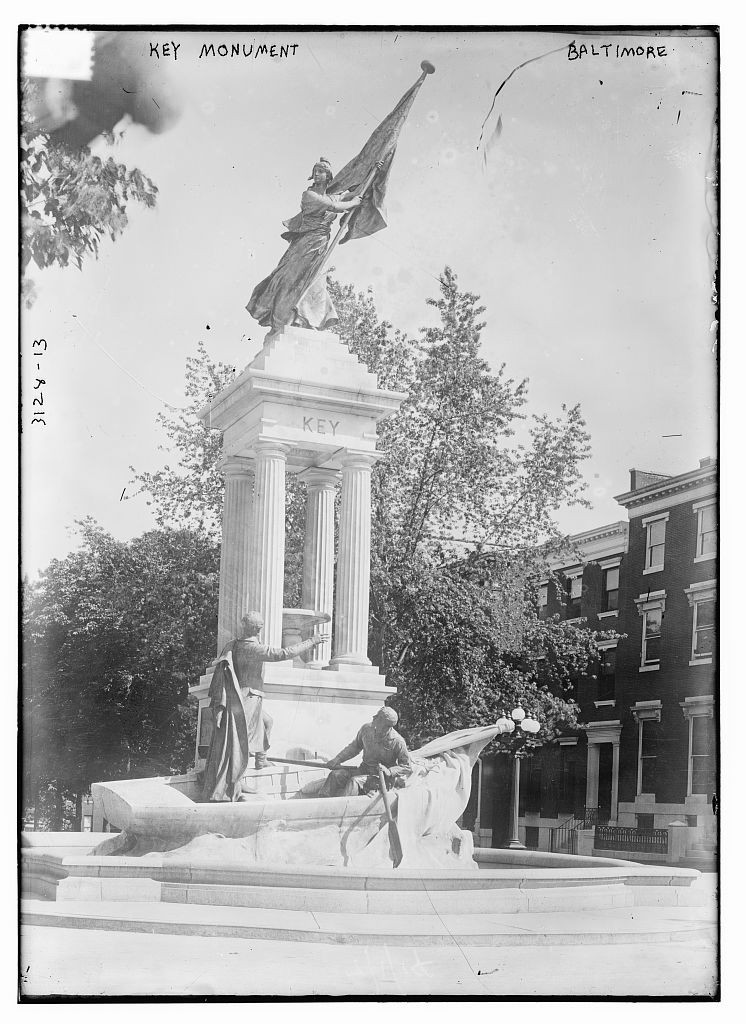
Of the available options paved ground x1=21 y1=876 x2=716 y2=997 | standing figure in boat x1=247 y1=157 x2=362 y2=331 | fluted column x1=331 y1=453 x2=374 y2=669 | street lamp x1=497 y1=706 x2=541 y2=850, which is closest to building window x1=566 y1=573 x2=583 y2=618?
street lamp x1=497 y1=706 x2=541 y2=850

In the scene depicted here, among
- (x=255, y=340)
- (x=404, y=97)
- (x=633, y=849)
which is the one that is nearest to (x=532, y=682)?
(x=633, y=849)

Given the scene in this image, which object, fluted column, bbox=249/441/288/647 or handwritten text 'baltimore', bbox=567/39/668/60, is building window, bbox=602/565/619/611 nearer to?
fluted column, bbox=249/441/288/647

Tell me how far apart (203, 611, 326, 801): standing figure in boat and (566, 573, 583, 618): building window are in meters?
6.96

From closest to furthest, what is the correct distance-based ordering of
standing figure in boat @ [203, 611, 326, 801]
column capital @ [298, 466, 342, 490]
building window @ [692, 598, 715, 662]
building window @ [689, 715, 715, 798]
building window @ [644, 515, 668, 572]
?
standing figure in boat @ [203, 611, 326, 801] < building window @ [689, 715, 715, 798] < building window @ [692, 598, 715, 662] < column capital @ [298, 466, 342, 490] < building window @ [644, 515, 668, 572]

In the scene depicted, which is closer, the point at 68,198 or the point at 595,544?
the point at 68,198

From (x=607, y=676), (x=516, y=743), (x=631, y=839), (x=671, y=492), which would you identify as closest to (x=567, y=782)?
(x=516, y=743)

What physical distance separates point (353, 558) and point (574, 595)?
6.31 metres

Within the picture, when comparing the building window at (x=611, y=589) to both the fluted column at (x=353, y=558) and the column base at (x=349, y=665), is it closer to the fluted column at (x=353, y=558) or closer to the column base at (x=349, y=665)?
the fluted column at (x=353, y=558)

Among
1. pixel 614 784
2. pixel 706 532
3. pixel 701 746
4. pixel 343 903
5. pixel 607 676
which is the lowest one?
pixel 343 903

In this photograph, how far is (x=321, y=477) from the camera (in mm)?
14430

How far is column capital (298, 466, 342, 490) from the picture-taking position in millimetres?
14414

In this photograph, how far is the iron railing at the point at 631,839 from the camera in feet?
43.7

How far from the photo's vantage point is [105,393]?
13.6 metres

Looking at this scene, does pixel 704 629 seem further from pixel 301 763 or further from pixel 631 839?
pixel 301 763
